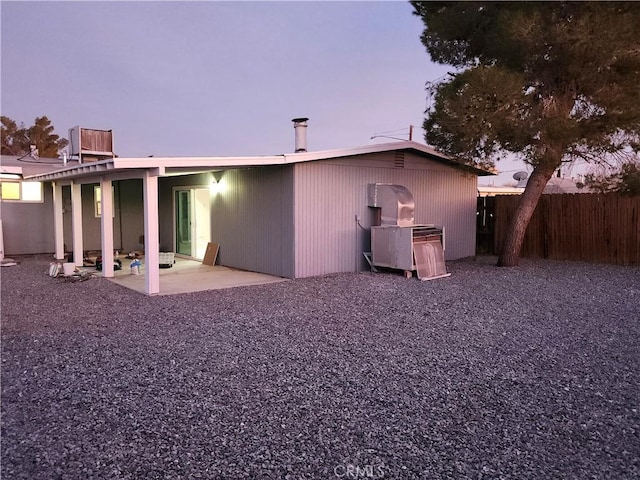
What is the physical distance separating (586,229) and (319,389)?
33.7 ft

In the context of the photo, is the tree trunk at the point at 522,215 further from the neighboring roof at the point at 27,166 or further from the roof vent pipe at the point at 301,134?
the neighboring roof at the point at 27,166

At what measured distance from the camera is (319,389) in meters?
3.55

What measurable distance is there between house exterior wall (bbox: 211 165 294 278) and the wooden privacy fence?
23.4ft

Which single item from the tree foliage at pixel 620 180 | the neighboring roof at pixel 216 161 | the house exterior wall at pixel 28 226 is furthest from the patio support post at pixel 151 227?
the tree foliage at pixel 620 180

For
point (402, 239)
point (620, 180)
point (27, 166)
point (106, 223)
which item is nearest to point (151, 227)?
point (106, 223)

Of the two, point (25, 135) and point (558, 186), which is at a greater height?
point (25, 135)

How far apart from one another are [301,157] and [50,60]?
13.3 m

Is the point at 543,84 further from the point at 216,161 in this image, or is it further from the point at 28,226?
the point at 28,226

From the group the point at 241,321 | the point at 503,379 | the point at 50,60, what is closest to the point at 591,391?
the point at 503,379

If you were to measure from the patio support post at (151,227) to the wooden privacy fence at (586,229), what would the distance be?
961cm

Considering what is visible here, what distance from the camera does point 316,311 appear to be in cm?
622

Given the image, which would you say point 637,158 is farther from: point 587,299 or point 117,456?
point 117,456

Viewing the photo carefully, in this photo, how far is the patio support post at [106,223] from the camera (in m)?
8.87

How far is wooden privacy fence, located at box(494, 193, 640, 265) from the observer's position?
35.2ft
